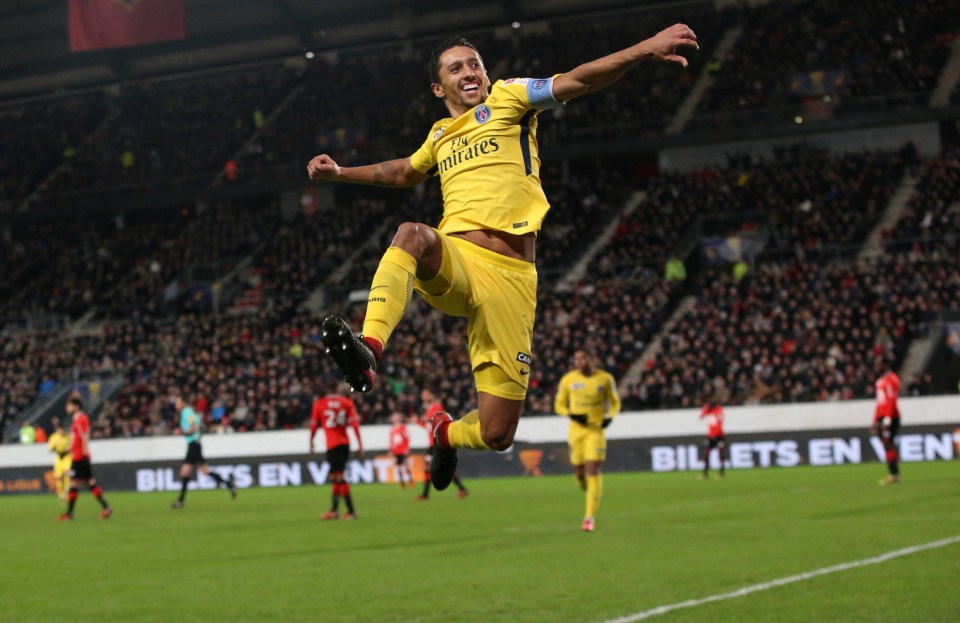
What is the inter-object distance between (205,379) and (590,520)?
23795 mm

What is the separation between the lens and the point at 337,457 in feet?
72.0

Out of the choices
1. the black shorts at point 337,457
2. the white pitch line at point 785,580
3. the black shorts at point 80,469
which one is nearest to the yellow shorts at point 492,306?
the white pitch line at point 785,580

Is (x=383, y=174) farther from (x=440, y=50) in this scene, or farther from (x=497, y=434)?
(x=497, y=434)

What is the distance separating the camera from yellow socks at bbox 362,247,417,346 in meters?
6.18

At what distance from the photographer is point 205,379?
3938 cm

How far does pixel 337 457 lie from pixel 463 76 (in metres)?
15.3

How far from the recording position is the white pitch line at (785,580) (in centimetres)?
1011

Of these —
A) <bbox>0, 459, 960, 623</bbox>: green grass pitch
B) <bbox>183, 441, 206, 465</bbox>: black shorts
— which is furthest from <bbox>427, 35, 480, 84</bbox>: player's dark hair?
Result: <bbox>183, 441, 206, 465</bbox>: black shorts

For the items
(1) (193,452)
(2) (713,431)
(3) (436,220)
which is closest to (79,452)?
(1) (193,452)

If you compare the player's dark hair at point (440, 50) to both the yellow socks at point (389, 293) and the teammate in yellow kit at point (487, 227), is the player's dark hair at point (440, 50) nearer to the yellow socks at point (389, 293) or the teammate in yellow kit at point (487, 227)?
the teammate in yellow kit at point (487, 227)

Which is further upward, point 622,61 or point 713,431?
point 622,61

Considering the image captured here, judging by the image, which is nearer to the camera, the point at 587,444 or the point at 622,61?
the point at 622,61

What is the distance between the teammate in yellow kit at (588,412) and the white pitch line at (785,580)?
15.7ft

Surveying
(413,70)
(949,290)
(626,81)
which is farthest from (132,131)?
(949,290)
